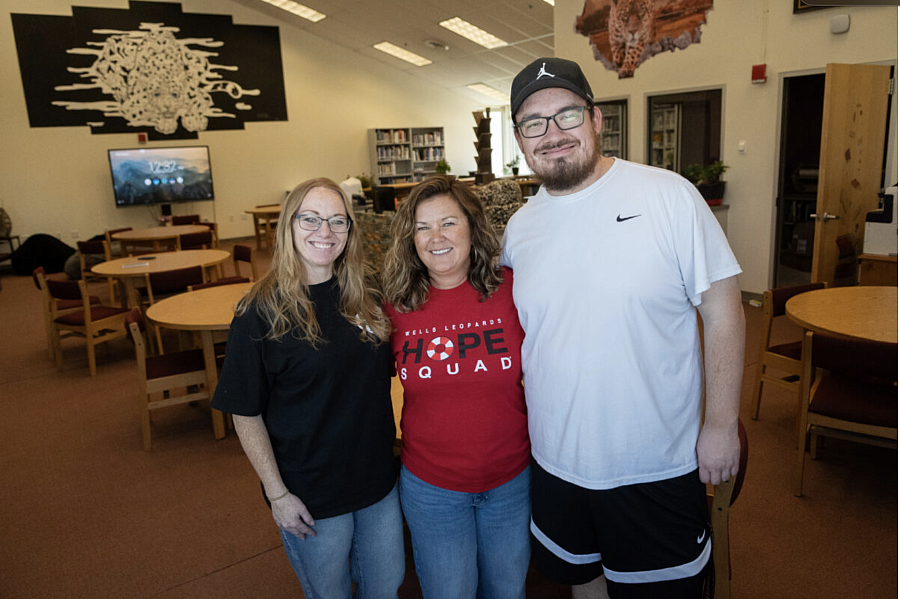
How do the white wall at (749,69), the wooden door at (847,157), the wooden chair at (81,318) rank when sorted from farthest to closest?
the white wall at (749,69) < the wooden chair at (81,318) < the wooden door at (847,157)

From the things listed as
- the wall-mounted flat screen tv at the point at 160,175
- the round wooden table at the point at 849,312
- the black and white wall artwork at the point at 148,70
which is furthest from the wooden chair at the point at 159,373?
the black and white wall artwork at the point at 148,70

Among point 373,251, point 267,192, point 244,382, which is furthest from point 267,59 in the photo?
point 244,382

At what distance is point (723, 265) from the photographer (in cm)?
136

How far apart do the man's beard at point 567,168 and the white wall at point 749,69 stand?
189 inches

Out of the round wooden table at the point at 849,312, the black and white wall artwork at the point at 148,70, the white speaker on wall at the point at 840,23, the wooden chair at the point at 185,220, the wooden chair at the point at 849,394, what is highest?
the black and white wall artwork at the point at 148,70

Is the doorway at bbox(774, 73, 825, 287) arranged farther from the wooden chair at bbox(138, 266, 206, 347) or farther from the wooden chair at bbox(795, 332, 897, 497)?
the wooden chair at bbox(138, 266, 206, 347)

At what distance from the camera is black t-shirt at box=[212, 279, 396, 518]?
1.48 m

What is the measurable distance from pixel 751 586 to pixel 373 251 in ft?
14.9

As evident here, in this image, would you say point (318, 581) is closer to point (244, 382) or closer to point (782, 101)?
point (244, 382)

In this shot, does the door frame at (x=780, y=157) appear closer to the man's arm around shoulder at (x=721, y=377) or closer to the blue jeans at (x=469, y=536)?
the man's arm around shoulder at (x=721, y=377)

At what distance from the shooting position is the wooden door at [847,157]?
4.42 metres

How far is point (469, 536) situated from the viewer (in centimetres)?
159

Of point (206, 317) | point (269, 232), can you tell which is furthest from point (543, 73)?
point (269, 232)

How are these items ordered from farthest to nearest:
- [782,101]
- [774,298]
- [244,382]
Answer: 1. [782,101]
2. [774,298]
3. [244,382]
